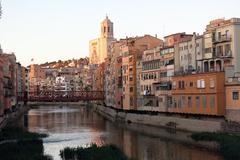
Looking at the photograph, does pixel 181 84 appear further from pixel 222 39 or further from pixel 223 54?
pixel 222 39

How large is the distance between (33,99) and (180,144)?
6621cm

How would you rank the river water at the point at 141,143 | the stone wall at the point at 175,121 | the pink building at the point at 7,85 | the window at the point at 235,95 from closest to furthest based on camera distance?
the river water at the point at 141,143, the window at the point at 235,95, the stone wall at the point at 175,121, the pink building at the point at 7,85

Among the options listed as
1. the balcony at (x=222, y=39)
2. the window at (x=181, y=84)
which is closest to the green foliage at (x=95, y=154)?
the balcony at (x=222, y=39)

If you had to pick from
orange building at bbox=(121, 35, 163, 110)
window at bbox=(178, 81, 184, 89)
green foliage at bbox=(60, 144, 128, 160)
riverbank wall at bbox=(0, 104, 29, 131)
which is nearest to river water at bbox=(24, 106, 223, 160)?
green foliage at bbox=(60, 144, 128, 160)

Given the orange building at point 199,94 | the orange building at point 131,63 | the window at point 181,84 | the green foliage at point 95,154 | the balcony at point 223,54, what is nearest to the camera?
the green foliage at point 95,154

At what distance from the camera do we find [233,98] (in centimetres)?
4741

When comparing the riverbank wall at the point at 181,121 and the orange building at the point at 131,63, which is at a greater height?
the orange building at the point at 131,63

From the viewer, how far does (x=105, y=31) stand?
185500 millimetres

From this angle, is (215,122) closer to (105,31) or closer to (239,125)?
(239,125)

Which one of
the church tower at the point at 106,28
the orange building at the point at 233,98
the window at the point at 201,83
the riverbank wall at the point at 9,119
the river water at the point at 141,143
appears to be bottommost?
the river water at the point at 141,143

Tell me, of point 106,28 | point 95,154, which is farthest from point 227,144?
point 106,28

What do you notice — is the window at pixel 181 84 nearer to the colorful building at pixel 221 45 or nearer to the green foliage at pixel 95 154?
the colorful building at pixel 221 45

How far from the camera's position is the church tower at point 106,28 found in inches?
7157

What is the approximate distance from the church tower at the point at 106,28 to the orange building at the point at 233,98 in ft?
445
